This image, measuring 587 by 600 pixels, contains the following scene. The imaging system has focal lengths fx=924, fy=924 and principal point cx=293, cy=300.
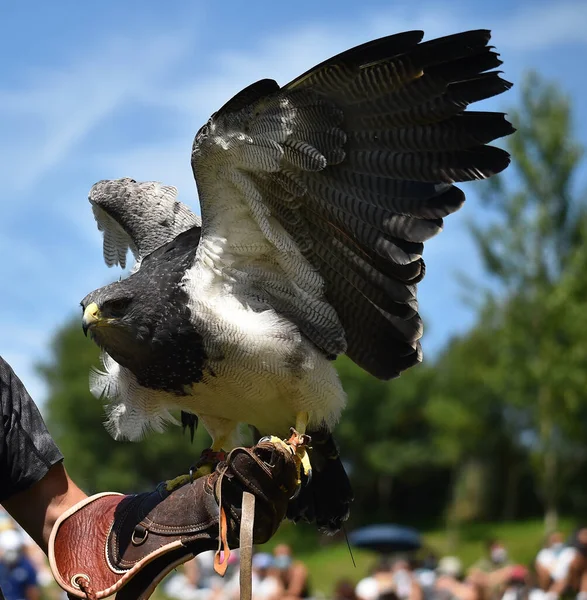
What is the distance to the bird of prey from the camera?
3938mm

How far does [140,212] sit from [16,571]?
5184mm

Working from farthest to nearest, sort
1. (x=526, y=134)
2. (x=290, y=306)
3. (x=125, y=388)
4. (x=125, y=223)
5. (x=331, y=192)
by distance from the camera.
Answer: (x=526, y=134), (x=125, y=223), (x=125, y=388), (x=290, y=306), (x=331, y=192)

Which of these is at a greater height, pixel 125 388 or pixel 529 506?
pixel 125 388

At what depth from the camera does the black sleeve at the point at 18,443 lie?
2.98 meters

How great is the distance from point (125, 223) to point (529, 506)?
42.4 m

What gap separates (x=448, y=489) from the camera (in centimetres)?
4978

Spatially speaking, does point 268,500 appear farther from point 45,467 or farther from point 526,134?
point 526,134

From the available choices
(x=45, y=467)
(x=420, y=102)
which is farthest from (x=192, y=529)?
(x=420, y=102)

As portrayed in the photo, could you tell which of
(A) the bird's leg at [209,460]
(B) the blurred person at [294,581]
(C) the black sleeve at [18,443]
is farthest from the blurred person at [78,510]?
(B) the blurred person at [294,581]

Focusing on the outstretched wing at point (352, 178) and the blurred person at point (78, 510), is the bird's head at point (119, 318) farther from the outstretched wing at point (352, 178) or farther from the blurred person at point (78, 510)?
the blurred person at point (78, 510)

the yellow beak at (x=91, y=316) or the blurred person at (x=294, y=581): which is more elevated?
the yellow beak at (x=91, y=316)

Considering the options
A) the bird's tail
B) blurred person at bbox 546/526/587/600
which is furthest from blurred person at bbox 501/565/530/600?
the bird's tail

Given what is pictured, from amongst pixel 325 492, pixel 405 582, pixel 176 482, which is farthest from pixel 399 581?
pixel 176 482

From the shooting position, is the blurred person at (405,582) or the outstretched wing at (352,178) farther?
the blurred person at (405,582)
